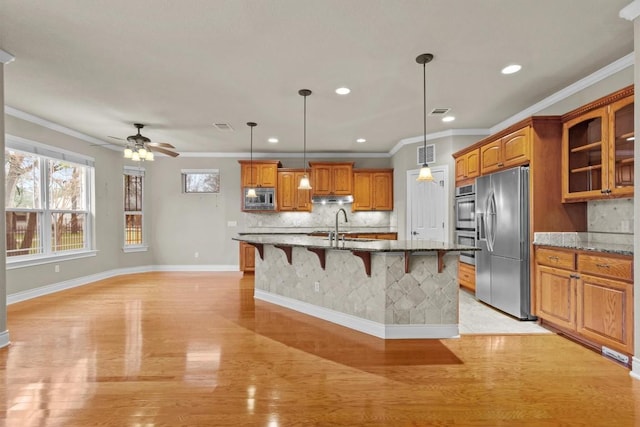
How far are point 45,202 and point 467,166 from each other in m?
6.73

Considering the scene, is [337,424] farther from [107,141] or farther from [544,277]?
[107,141]

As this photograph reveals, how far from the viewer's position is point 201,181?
7.02 m

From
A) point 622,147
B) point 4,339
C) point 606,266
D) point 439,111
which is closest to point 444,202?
point 439,111

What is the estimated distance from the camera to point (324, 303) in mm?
3633

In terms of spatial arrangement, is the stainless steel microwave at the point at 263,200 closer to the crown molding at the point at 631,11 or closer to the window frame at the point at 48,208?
the window frame at the point at 48,208

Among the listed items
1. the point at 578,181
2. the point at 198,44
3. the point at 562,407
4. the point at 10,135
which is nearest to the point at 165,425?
the point at 562,407

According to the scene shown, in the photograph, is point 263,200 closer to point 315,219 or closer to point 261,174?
point 261,174

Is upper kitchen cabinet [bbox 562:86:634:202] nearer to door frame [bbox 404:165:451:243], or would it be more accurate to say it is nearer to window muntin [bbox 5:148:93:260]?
door frame [bbox 404:165:451:243]

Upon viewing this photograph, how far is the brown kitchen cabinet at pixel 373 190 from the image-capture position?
264 inches

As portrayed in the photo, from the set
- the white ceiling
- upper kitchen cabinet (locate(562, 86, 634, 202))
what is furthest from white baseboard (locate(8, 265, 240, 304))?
upper kitchen cabinet (locate(562, 86, 634, 202))

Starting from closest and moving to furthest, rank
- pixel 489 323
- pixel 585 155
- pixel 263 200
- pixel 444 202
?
1. pixel 585 155
2. pixel 489 323
3. pixel 444 202
4. pixel 263 200

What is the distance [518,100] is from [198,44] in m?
3.90

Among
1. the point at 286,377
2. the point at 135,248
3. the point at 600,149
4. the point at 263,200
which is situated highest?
the point at 600,149

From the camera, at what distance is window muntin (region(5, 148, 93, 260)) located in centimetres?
448
